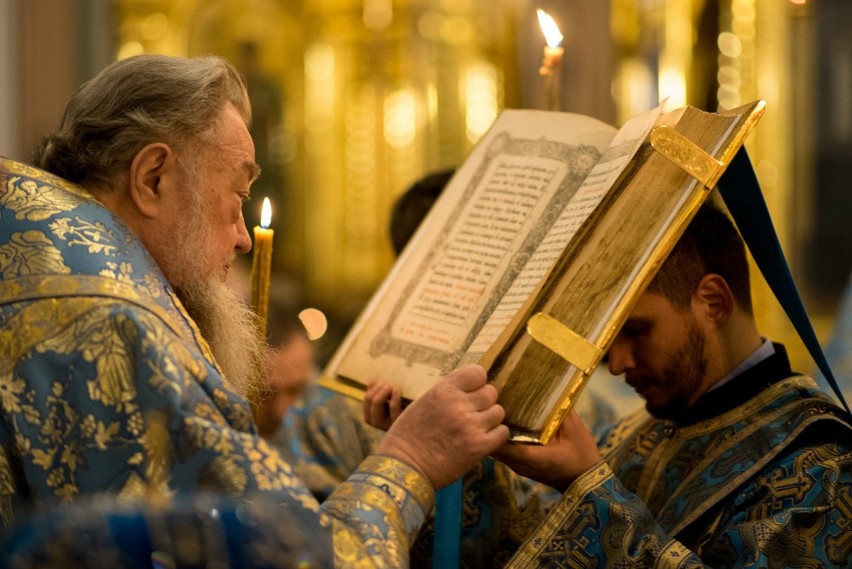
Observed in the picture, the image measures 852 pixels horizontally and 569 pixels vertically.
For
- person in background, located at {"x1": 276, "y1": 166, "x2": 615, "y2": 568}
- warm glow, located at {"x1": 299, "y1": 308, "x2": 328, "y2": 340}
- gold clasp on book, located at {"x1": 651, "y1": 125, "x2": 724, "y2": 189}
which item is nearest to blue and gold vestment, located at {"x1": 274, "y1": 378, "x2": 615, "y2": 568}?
person in background, located at {"x1": 276, "y1": 166, "x2": 615, "y2": 568}

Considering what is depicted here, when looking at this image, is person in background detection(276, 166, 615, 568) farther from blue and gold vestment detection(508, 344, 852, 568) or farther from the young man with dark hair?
blue and gold vestment detection(508, 344, 852, 568)

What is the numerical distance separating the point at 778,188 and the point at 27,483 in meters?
6.05

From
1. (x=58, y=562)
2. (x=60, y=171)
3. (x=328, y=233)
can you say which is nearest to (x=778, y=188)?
(x=328, y=233)

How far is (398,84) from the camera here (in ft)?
24.8

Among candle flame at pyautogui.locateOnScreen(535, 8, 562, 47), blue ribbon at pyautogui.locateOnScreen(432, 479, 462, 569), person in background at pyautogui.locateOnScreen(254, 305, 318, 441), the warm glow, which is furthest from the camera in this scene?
person in background at pyautogui.locateOnScreen(254, 305, 318, 441)

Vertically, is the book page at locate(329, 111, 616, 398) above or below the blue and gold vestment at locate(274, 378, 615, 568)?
above

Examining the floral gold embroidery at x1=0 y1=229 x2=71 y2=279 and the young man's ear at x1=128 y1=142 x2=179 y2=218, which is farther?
the young man's ear at x1=128 y1=142 x2=179 y2=218

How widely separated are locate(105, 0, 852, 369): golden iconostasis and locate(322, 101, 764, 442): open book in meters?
4.50

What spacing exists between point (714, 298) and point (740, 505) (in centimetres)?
47

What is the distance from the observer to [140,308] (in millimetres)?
1788

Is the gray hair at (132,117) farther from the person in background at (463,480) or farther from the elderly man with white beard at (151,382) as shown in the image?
the person in background at (463,480)

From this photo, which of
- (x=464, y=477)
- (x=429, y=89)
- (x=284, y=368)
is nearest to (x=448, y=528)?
(x=464, y=477)

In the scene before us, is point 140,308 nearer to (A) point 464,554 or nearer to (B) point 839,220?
(A) point 464,554

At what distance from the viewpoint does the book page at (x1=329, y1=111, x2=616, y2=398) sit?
238 cm
